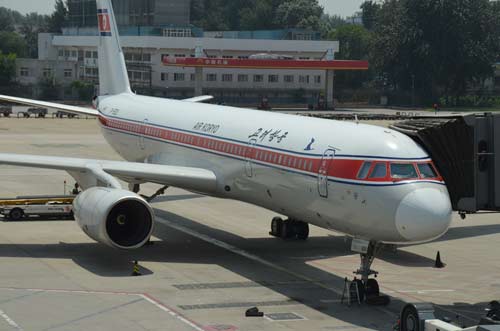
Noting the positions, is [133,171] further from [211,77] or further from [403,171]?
[211,77]

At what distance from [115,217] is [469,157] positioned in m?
11.6

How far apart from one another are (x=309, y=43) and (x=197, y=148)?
11406cm

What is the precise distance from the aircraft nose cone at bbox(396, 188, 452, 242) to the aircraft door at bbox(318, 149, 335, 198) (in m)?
3.17

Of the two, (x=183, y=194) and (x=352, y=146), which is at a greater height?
(x=352, y=146)

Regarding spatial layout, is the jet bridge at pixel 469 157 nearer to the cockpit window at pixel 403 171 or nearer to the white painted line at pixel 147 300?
the cockpit window at pixel 403 171

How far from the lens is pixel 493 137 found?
27.2m

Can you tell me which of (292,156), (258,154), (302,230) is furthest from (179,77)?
(292,156)

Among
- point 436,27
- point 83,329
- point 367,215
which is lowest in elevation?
point 83,329

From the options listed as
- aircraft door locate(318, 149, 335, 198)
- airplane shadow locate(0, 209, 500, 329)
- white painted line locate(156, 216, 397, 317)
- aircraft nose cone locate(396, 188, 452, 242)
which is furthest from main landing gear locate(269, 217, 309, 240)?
aircraft nose cone locate(396, 188, 452, 242)

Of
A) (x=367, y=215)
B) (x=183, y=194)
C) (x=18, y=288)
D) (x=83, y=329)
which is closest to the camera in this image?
(x=83, y=329)

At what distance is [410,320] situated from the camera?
76.4 ft

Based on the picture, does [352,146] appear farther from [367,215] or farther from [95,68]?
[95,68]

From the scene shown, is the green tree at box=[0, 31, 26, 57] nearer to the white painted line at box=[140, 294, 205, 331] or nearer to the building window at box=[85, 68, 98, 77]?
the building window at box=[85, 68, 98, 77]

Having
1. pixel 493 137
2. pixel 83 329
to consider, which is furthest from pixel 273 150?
pixel 83 329
